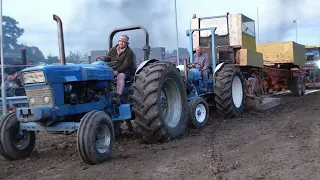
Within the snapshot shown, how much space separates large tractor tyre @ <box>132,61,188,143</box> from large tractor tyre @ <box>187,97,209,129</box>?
0.61 meters

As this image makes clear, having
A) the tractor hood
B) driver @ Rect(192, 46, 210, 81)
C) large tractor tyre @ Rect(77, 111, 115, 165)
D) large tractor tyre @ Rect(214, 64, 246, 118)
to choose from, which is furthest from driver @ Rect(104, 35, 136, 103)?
driver @ Rect(192, 46, 210, 81)

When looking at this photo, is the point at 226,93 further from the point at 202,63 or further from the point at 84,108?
the point at 84,108

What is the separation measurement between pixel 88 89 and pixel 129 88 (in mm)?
985

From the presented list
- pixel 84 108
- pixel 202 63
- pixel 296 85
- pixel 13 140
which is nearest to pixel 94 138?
pixel 84 108

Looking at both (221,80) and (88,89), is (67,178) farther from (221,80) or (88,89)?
(221,80)

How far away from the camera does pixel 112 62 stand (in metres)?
6.70

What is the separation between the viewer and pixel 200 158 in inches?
194

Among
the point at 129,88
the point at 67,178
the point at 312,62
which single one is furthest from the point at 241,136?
the point at 312,62

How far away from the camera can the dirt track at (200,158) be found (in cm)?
427

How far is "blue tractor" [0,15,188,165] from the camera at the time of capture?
492 cm

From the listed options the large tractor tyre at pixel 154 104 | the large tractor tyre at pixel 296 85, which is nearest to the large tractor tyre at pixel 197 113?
the large tractor tyre at pixel 154 104

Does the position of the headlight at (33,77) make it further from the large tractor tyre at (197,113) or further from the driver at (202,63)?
the driver at (202,63)

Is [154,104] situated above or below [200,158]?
above

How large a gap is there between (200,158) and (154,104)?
1.26 m
